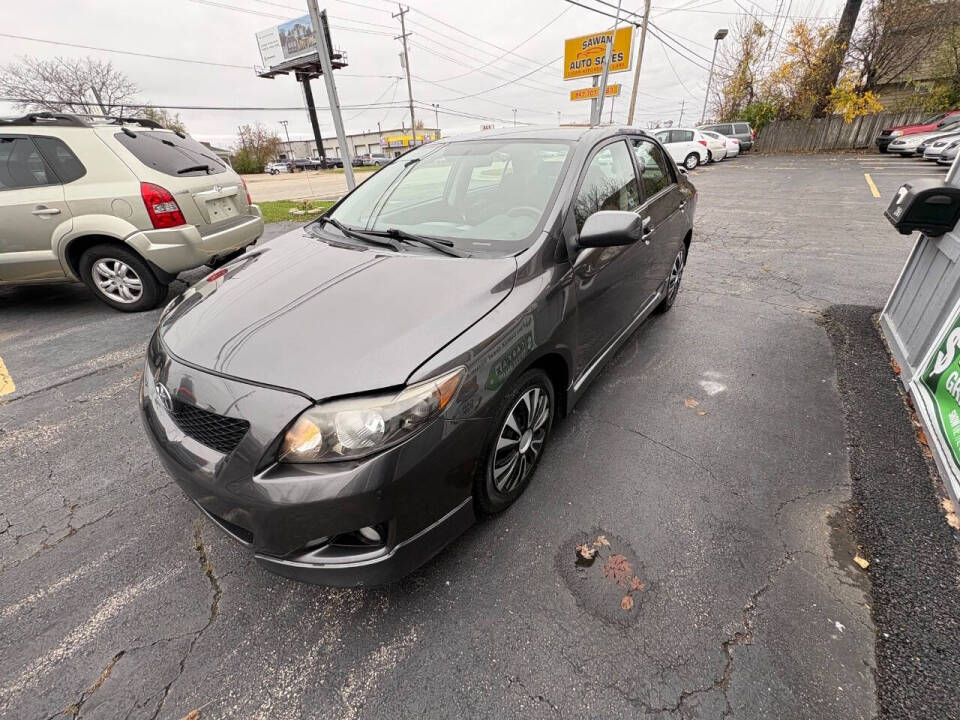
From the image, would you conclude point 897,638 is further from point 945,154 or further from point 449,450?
point 945,154

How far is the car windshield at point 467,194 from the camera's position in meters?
2.19

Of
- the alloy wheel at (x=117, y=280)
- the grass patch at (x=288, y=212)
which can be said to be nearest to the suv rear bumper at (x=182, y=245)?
the alloy wheel at (x=117, y=280)

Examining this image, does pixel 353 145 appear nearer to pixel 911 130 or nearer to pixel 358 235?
pixel 911 130

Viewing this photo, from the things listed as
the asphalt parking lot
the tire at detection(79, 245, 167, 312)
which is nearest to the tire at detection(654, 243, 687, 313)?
the asphalt parking lot

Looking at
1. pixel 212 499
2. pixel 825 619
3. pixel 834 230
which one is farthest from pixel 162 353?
pixel 834 230

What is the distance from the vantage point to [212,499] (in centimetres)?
148

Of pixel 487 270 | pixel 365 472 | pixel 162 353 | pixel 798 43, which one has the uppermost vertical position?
pixel 798 43

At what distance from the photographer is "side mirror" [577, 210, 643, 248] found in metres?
2.01

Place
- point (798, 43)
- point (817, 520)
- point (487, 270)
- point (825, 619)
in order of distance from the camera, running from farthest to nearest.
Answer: point (798, 43)
point (817, 520)
point (487, 270)
point (825, 619)

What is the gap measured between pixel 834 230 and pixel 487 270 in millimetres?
7906

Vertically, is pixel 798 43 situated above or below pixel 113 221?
above

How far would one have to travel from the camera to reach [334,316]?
1.66 m

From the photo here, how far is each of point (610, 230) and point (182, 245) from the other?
417 cm

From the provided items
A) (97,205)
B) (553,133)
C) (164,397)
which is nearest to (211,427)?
(164,397)
